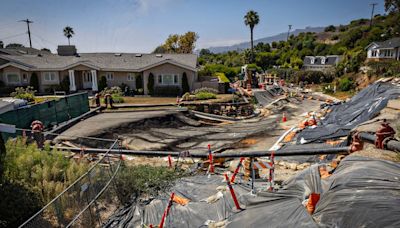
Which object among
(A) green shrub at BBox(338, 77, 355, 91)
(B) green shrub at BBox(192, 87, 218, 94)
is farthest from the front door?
(A) green shrub at BBox(338, 77, 355, 91)

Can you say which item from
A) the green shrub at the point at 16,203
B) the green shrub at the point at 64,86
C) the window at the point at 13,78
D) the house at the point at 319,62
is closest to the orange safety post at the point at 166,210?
the green shrub at the point at 16,203

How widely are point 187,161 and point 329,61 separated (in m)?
59.3

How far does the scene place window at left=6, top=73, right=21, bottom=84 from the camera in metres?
34.0

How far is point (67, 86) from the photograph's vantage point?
3412cm

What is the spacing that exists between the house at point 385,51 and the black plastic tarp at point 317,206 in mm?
54601

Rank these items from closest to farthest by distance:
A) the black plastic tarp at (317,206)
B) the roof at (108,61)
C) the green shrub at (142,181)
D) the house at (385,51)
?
the black plastic tarp at (317,206), the green shrub at (142,181), the roof at (108,61), the house at (385,51)

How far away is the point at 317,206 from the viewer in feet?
15.6

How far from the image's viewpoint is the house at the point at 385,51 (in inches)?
1986

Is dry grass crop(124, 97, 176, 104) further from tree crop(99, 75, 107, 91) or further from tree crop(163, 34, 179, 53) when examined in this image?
tree crop(163, 34, 179, 53)

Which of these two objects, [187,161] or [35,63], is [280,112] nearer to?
[187,161]

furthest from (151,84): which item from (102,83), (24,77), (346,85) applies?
(346,85)

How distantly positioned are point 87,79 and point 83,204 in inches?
1242

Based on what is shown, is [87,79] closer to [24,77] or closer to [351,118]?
[24,77]

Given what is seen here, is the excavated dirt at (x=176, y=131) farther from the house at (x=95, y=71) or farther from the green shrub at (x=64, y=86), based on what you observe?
the green shrub at (x=64, y=86)
